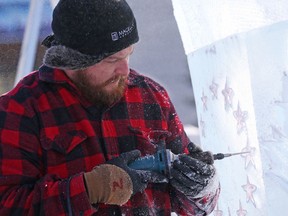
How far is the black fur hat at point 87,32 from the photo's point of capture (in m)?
1.74

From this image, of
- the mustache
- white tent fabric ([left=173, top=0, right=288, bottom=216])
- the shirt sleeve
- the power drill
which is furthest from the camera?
white tent fabric ([left=173, top=0, right=288, bottom=216])

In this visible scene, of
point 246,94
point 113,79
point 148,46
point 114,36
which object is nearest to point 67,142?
point 113,79

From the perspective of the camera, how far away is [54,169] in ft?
5.58

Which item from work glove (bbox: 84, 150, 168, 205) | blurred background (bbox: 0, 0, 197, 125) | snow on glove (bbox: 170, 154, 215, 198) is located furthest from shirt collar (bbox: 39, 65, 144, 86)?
blurred background (bbox: 0, 0, 197, 125)

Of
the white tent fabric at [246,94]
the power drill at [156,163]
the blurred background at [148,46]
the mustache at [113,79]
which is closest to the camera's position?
the power drill at [156,163]

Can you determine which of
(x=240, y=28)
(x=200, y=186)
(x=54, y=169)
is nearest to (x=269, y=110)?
(x=240, y=28)

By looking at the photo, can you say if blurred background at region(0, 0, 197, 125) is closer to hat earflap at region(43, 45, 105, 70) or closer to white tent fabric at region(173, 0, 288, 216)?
white tent fabric at region(173, 0, 288, 216)

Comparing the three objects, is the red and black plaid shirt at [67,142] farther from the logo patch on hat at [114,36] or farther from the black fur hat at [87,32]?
the logo patch on hat at [114,36]

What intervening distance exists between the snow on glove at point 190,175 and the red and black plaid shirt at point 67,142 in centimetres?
9

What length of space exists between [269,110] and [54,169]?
0.91 meters

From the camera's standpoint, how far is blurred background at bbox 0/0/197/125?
3.74m

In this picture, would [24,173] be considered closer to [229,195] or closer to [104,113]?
[104,113]

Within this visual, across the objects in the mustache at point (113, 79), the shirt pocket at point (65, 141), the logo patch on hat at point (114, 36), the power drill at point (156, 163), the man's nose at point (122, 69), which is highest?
the logo patch on hat at point (114, 36)

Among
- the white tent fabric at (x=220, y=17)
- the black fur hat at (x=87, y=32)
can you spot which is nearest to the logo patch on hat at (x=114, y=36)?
the black fur hat at (x=87, y=32)
